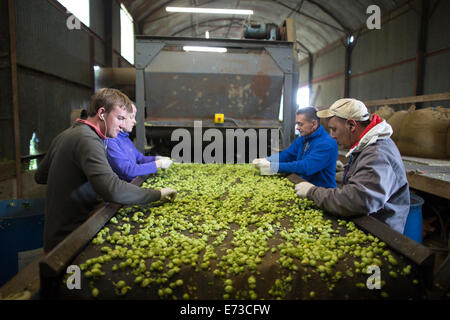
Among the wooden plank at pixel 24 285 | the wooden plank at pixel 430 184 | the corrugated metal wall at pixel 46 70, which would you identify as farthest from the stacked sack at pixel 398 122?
the corrugated metal wall at pixel 46 70

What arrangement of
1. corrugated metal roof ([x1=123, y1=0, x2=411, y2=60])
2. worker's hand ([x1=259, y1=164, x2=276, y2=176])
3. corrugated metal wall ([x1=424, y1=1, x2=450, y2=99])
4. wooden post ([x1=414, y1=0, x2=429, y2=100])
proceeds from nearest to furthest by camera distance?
1. worker's hand ([x1=259, y1=164, x2=276, y2=176])
2. corrugated metal wall ([x1=424, y1=1, x2=450, y2=99])
3. wooden post ([x1=414, y1=0, x2=429, y2=100])
4. corrugated metal roof ([x1=123, y1=0, x2=411, y2=60])

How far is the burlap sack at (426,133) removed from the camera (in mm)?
4918

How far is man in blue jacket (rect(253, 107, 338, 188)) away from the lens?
3.40 metres

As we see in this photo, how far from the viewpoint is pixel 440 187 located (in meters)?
3.50

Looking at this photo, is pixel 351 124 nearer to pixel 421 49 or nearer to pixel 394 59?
pixel 421 49

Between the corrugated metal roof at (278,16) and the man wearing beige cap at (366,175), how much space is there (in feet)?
32.7

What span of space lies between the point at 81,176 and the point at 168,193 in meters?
A: 0.69

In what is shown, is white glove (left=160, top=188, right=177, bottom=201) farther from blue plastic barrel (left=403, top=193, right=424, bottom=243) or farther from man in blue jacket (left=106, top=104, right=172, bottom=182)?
blue plastic barrel (left=403, top=193, right=424, bottom=243)

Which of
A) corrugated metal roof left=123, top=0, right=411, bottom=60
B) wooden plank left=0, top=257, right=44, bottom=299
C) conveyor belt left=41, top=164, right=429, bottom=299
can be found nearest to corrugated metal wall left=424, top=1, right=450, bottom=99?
corrugated metal roof left=123, top=0, right=411, bottom=60

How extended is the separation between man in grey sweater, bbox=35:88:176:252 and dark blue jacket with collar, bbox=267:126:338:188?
188 cm

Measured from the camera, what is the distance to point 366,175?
6.61 ft

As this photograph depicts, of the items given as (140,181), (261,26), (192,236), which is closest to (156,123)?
(140,181)
